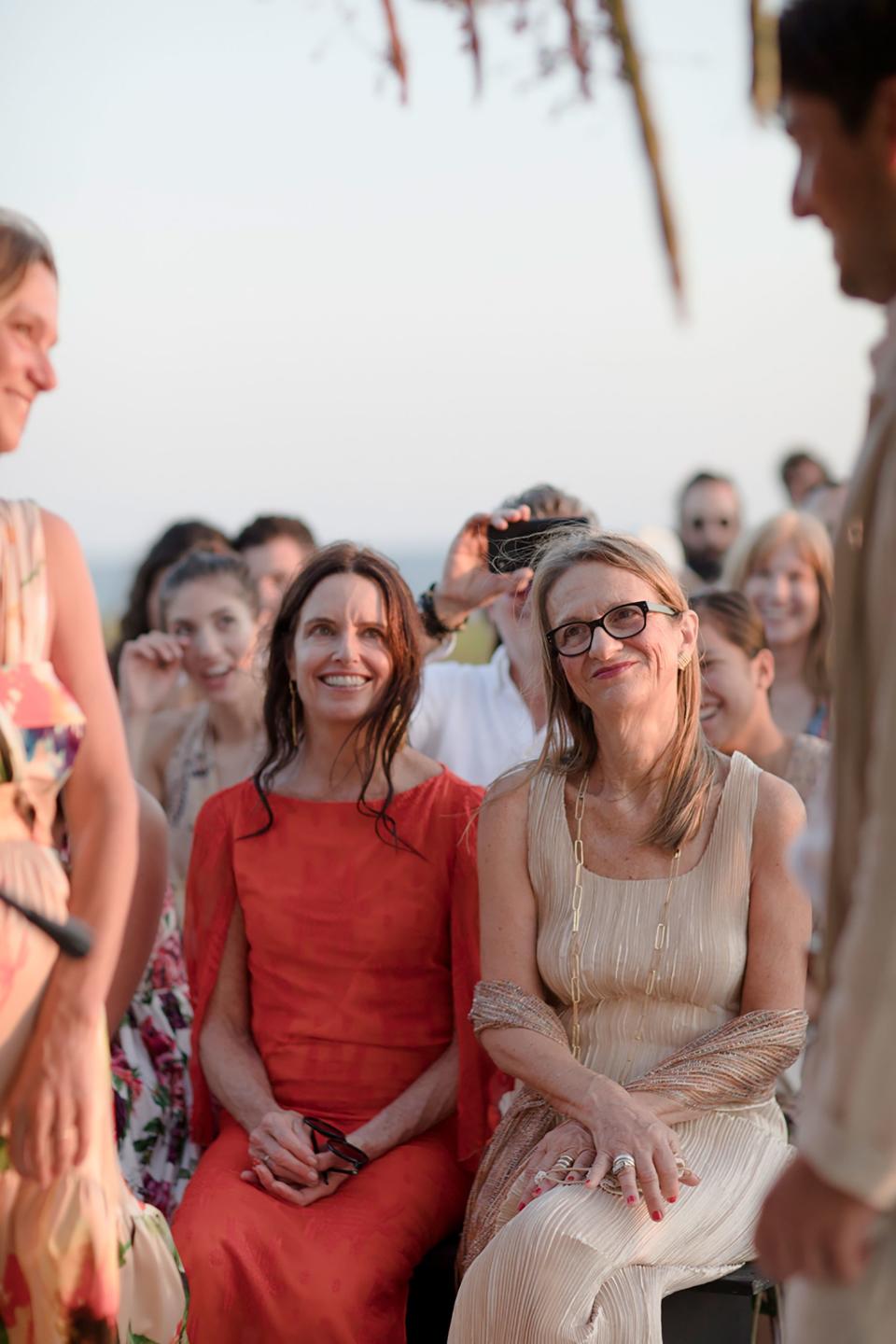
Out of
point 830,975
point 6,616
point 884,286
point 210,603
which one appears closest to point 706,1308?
point 830,975

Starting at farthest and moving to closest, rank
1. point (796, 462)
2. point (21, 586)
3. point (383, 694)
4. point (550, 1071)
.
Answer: point (796, 462) → point (383, 694) → point (550, 1071) → point (21, 586)

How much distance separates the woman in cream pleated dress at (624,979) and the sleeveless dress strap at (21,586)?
1.26 m

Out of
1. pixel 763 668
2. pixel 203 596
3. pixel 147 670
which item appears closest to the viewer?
pixel 763 668

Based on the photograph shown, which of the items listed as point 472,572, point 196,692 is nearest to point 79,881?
point 472,572

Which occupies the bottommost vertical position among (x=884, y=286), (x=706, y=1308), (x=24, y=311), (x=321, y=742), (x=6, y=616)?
(x=706, y=1308)

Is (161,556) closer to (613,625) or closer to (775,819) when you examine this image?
(613,625)

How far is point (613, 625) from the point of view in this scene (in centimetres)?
301

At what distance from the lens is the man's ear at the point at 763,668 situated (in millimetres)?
4227

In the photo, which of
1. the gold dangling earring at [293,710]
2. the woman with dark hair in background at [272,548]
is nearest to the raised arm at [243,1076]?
the gold dangling earring at [293,710]

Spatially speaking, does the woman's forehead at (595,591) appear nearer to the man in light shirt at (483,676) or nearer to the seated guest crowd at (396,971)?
the seated guest crowd at (396,971)

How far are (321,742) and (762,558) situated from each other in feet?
7.34

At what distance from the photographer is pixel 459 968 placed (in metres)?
3.29

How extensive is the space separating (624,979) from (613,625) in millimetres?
679

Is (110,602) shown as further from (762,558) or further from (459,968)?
(459,968)
